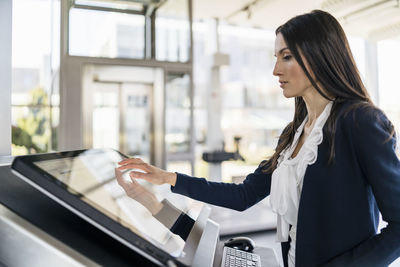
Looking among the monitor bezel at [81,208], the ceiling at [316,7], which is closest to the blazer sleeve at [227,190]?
the monitor bezel at [81,208]

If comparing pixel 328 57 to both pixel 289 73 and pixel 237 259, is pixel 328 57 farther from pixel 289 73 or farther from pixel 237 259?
pixel 237 259

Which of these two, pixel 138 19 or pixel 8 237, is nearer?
pixel 8 237

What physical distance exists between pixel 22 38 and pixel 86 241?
518 cm

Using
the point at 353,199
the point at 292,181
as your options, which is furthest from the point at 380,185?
the point at 292,181

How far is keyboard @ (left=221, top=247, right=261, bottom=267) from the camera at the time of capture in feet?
2.47

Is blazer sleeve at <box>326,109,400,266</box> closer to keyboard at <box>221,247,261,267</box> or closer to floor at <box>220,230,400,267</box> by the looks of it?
keyboard at <box>221,247,261,267</box>

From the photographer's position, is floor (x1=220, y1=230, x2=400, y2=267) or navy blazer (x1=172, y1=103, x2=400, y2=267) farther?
floor (x1=220, y1=230, x2=400, y2=267)

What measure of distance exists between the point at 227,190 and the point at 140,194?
32cm

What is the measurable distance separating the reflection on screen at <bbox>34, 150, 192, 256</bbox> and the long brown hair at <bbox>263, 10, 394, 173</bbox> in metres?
0.46

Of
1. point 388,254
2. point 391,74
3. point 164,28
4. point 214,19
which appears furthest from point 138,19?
point 388,254

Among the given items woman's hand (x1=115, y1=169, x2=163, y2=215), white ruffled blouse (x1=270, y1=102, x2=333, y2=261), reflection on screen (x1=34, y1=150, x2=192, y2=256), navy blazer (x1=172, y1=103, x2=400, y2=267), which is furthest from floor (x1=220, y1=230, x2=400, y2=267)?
reflection on screen (x1=34, y1=150, x2=192, y2=256)

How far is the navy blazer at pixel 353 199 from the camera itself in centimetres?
66

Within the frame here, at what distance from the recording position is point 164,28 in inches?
229

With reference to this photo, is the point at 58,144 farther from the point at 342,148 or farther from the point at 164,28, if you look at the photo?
the point at 342,148
